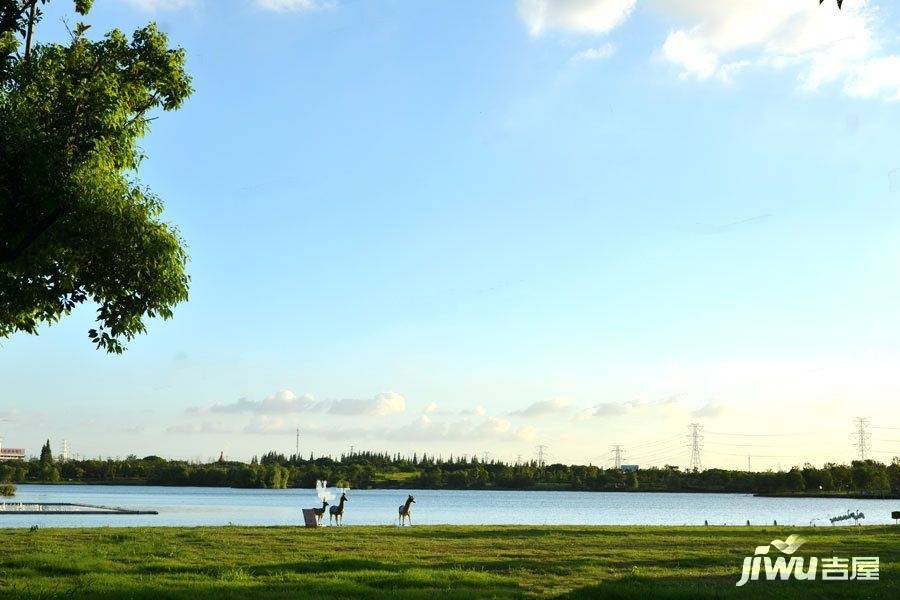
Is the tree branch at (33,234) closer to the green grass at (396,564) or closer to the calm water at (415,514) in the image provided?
the green grass at (396,564)

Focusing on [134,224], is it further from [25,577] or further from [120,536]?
[120,536]

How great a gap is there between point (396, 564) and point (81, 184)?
1167 centimetres

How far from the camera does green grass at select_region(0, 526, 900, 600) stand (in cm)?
1759

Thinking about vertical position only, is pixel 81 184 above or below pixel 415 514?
above

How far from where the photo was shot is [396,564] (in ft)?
72.6

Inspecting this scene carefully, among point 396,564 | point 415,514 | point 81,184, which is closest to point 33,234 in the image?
point 81,184

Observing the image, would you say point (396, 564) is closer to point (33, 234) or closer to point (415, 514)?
point (33, 234)

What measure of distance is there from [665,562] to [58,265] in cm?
1680

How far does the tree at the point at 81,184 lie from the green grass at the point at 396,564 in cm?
545

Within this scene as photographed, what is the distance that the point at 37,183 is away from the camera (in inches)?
669

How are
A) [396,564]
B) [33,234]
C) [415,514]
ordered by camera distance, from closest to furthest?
[33,234], [396,564], [415,514]

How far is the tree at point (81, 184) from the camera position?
1725 cm

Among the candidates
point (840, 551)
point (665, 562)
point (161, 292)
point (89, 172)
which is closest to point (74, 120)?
point (89, 172)

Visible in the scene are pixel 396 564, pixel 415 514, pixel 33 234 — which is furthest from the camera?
pixel 415 514
